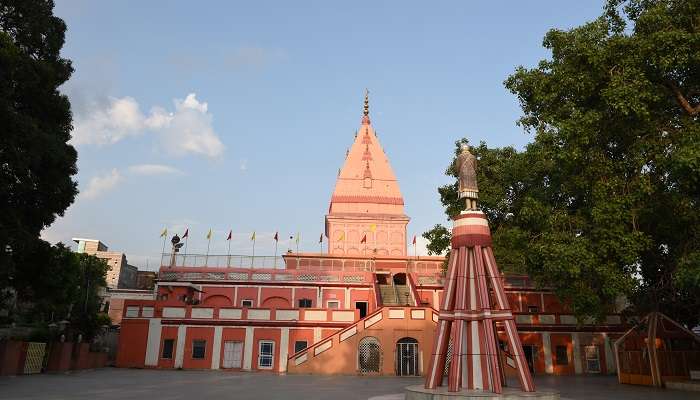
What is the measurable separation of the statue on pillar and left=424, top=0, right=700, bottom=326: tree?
11.3 feet

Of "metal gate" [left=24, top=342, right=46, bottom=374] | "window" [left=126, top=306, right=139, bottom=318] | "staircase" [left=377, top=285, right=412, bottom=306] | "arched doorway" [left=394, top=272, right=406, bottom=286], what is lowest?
"metal gate" [left=24, top=342, right=46, bottom=374]

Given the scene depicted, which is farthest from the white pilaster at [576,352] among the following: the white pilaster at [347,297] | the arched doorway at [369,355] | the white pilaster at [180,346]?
the white pilaster at [180,346]

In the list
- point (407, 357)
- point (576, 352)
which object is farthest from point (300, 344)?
point (576, 352)

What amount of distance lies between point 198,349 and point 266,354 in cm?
381

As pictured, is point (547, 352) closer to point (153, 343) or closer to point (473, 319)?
point (473, 319)

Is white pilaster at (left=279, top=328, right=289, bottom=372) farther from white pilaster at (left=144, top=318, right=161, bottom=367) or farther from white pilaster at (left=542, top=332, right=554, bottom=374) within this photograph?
white pilaster at (left=542, top=332, right=554, bottom=374)

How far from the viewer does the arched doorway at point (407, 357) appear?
25984mm

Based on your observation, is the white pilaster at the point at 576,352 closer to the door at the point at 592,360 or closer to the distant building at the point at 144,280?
the door at the point at 592,360

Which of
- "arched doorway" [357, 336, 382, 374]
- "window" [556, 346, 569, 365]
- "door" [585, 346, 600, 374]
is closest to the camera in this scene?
"arched doorway" [357, 336, 382, 374]

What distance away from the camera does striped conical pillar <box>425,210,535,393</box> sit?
12844 mm

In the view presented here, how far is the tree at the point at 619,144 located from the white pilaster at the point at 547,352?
39.9 feet

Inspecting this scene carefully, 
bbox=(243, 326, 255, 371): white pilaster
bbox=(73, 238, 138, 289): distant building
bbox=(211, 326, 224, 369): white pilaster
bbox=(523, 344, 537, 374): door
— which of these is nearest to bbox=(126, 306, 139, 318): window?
bbox=(211, 326, 224, 369): white pilaster

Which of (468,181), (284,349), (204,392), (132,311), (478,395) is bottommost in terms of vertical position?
(204,392)

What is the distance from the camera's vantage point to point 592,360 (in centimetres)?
3025
